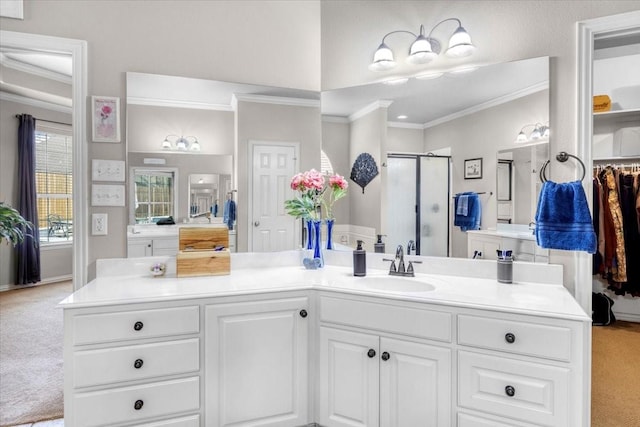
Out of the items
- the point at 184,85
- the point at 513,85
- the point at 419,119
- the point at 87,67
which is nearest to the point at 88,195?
the point at 87,67

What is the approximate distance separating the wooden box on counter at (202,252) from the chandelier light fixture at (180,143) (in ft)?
1.66

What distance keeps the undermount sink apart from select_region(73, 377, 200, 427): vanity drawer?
1.04 meters

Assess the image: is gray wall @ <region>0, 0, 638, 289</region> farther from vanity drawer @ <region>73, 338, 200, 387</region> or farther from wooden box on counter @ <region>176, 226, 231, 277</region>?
vanity drawer @ <region>73, 338, 200, 387</region>

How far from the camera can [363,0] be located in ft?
7.98

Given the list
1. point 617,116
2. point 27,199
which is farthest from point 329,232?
point 27,199

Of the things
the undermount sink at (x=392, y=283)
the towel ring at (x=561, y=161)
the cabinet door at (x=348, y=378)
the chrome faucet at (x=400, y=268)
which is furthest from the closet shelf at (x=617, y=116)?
the cabinet door at (x=348, y=378)

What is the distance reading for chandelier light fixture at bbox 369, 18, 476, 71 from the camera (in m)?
2.09

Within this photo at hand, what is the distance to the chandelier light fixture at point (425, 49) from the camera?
2.09 m

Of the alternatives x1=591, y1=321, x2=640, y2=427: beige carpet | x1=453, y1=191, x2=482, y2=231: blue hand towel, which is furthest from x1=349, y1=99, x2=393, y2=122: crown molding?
x1=591, y1=321, x2=640, y2=427: beige carpet

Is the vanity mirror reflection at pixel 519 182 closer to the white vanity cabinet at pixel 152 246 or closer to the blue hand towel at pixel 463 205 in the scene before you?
the blue hand towel at pixel 463 205

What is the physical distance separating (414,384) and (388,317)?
0.32 meters

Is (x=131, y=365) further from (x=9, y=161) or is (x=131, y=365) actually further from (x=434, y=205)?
(x=9, y=161)

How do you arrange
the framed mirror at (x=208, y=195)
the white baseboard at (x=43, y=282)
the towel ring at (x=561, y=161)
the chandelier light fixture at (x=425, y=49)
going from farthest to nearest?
the white baseboard at (x=43, y=282) → the framed mirror at (x=208, y=195) → the chandelier light fixture at (x=425, y=49) → the towel ring at (x=561, y=161)

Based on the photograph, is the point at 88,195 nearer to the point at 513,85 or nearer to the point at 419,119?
the point at 419,119
